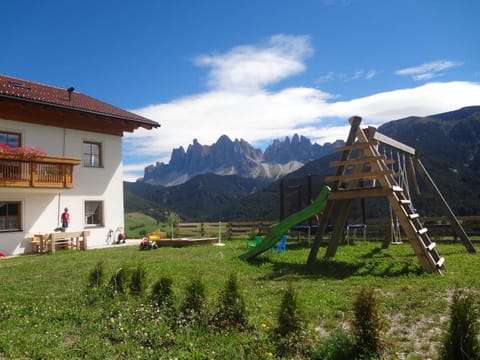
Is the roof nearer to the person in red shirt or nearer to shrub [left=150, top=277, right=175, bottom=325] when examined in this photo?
the person in red shirt

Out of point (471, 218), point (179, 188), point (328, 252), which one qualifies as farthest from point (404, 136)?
point (328, 252)

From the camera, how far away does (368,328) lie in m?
4.21

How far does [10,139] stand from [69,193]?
362cm

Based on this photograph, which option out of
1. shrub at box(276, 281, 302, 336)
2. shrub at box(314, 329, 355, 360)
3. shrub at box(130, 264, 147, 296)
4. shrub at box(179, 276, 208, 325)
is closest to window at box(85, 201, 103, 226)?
shrub at box(130, 264, 147, 296)

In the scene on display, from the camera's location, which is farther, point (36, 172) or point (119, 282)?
point (36, 172)

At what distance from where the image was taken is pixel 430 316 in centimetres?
541

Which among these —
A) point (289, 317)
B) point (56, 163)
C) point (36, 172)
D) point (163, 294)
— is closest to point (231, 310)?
point (289, 317)

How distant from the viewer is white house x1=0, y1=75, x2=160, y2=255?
56.4 feet

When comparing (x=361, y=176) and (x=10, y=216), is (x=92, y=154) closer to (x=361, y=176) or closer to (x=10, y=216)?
(x=10, y=216)

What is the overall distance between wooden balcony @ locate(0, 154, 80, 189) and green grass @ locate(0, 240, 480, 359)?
789cm

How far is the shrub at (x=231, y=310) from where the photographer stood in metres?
5.44

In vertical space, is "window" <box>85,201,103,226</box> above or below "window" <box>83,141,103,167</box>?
below

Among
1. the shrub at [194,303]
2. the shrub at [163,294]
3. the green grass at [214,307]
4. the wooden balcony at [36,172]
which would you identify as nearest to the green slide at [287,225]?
the green grass at [214,307]

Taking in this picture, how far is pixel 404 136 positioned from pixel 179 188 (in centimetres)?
9875
